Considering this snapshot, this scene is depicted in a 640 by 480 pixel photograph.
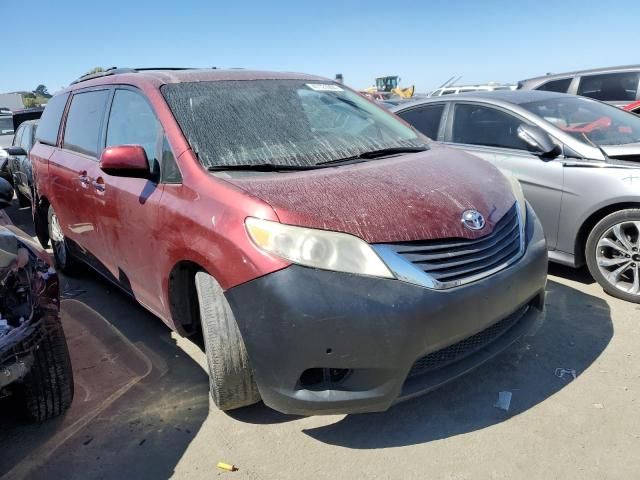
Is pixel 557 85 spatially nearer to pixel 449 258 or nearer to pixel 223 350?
pixel 449 258

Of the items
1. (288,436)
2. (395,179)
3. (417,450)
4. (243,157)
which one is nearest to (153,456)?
(288,436)

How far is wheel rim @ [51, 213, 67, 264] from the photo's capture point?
15.4 feet

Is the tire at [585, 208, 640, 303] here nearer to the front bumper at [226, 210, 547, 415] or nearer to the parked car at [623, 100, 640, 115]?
the front bumper at [226, 210, 547, 415]

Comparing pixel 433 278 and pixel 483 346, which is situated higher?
pixel 433 278

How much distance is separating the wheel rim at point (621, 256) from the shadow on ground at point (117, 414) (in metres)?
2.93

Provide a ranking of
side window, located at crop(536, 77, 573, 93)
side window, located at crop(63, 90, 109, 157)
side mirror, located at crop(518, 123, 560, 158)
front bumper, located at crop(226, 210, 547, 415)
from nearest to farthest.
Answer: front bumper, located at crop(226, 210, 547, 415), side window, located at crop(63, 90, 109, 157), side mirror, located at crop(518, 123, 560, 158), side window, located at crop(536, 77, 573, 93)

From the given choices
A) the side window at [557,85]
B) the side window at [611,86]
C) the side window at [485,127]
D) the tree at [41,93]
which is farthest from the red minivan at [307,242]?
the tree at [41,93]

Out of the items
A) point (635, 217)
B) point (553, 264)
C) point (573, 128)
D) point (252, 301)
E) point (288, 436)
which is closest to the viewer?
point (252, 301)

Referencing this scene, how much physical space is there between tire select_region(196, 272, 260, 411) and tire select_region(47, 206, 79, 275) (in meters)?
2.84

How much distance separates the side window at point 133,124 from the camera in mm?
2863

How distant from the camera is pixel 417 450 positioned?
2.29m

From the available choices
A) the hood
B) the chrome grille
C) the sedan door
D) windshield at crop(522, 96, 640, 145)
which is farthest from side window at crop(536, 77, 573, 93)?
the chrome grille

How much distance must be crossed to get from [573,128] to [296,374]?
335 cm

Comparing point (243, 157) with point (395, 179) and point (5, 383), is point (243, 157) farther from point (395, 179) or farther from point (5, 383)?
point (5, 383)
